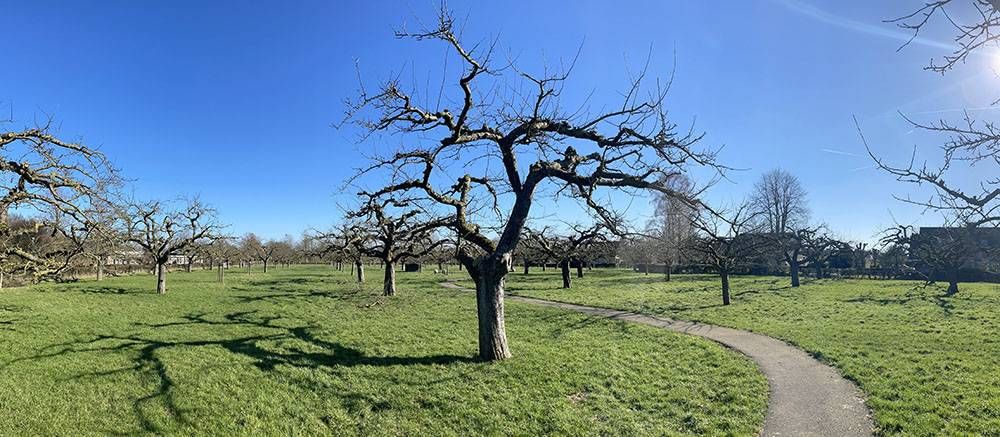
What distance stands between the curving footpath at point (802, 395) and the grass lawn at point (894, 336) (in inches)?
10.8

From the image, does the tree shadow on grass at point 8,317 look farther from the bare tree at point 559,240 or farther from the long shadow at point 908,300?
the long shadow at point 908,300

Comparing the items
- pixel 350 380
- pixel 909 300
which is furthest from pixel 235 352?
pixel 909 300

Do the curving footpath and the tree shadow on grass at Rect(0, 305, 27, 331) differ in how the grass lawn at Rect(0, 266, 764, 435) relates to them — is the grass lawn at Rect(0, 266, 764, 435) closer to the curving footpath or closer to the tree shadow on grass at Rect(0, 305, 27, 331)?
the tree shadow on grass at Rect(0, 305, 27, 331)

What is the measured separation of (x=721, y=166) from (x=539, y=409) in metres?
4.82

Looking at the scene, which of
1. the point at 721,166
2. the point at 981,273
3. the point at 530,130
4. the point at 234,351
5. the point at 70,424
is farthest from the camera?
the point at 981,273

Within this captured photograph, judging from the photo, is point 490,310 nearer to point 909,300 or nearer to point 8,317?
point 8,317

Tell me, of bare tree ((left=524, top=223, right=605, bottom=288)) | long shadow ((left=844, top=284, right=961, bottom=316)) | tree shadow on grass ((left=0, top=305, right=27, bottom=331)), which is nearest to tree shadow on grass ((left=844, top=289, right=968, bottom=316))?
long shadow ((left=844, top=284, right=961, bottom=316))

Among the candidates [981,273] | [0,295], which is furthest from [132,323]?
[981,273]

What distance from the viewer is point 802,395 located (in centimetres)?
780

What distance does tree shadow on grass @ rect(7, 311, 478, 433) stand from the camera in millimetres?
8500

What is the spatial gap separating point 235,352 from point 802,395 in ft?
35.9

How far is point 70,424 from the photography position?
6.53 meters

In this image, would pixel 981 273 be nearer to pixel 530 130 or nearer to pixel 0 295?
pixel 530 130

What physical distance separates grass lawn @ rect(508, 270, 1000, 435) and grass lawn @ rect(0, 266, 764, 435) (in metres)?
1.94
